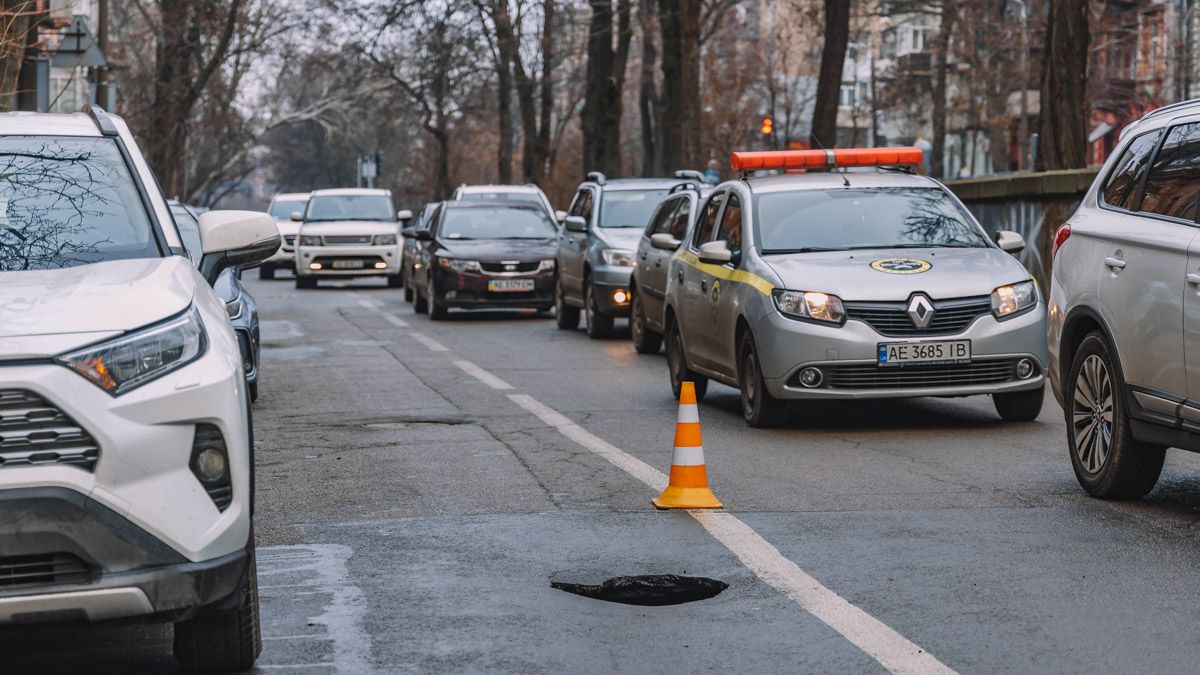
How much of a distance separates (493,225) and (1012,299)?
15.4 metres

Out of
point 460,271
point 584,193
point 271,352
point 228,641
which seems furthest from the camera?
point 460,271

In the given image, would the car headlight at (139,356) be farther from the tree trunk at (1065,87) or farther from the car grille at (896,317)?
the tree trunk at (1065,87)

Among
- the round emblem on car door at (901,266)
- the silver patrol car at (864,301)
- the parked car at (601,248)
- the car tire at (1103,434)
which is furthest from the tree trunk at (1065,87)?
the car tire at (1103,434)

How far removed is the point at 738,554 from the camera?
25.0 feet

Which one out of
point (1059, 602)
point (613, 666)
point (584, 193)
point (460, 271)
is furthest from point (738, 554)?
point (460, 271)

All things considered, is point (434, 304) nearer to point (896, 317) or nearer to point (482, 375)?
point (482, 375)

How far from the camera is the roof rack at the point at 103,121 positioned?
678 centimetres

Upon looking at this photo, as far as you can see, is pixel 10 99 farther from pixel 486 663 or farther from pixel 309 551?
pixel 486 663

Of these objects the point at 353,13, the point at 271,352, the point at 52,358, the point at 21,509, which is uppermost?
the point at 353,13

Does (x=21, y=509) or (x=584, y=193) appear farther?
(x=584, y=193)

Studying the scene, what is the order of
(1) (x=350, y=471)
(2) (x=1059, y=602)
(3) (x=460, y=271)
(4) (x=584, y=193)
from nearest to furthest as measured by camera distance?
(2) (x=1059, y=602)
(1) (x=350, y=471)
(4) (x=584, y=193)
(3) (x=460, y=271)

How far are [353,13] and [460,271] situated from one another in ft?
68.9

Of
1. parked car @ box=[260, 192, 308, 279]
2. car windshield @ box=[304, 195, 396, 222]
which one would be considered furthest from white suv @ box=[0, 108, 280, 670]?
parked car @ box=[260, 192, 308, 279]

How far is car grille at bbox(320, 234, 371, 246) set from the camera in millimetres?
37281
